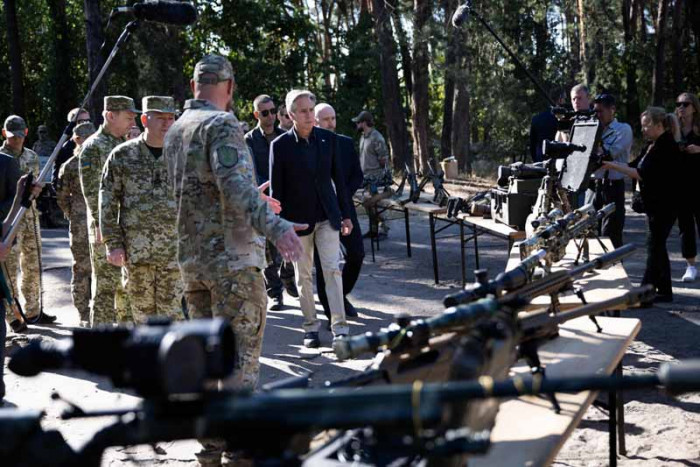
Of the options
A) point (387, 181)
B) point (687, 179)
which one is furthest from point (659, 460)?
point (387, 181)

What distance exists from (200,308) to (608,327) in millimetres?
2141

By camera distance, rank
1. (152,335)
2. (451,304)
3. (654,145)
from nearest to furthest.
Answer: (152,335)
(451,304)
(654,145)

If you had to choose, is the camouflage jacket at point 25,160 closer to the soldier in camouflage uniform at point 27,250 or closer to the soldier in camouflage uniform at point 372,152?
the soldier in camouflage uniform at point 27,250

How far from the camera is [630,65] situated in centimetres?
2973

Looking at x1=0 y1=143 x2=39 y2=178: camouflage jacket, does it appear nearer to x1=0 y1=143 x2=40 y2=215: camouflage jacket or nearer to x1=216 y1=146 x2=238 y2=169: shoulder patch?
x1=0 y1=143 x2=40 y2=215: camouflage jacket

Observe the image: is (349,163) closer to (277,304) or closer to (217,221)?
(277,304)

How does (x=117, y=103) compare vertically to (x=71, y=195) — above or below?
above

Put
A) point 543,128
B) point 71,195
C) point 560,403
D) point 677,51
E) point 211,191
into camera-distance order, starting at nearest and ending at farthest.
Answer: point 560,403, point 211,191, point 71,195, point 543,128, point 677,51

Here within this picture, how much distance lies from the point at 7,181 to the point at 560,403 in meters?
4.58

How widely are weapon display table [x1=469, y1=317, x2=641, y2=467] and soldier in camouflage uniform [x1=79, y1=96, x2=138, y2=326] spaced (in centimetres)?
424

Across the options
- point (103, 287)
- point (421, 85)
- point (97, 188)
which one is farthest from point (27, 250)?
point (421, 85)

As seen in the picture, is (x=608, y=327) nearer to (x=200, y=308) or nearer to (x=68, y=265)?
(x=200, y=308)

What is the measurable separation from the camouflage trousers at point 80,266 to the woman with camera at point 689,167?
6048 mm

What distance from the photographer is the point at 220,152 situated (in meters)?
4.25
